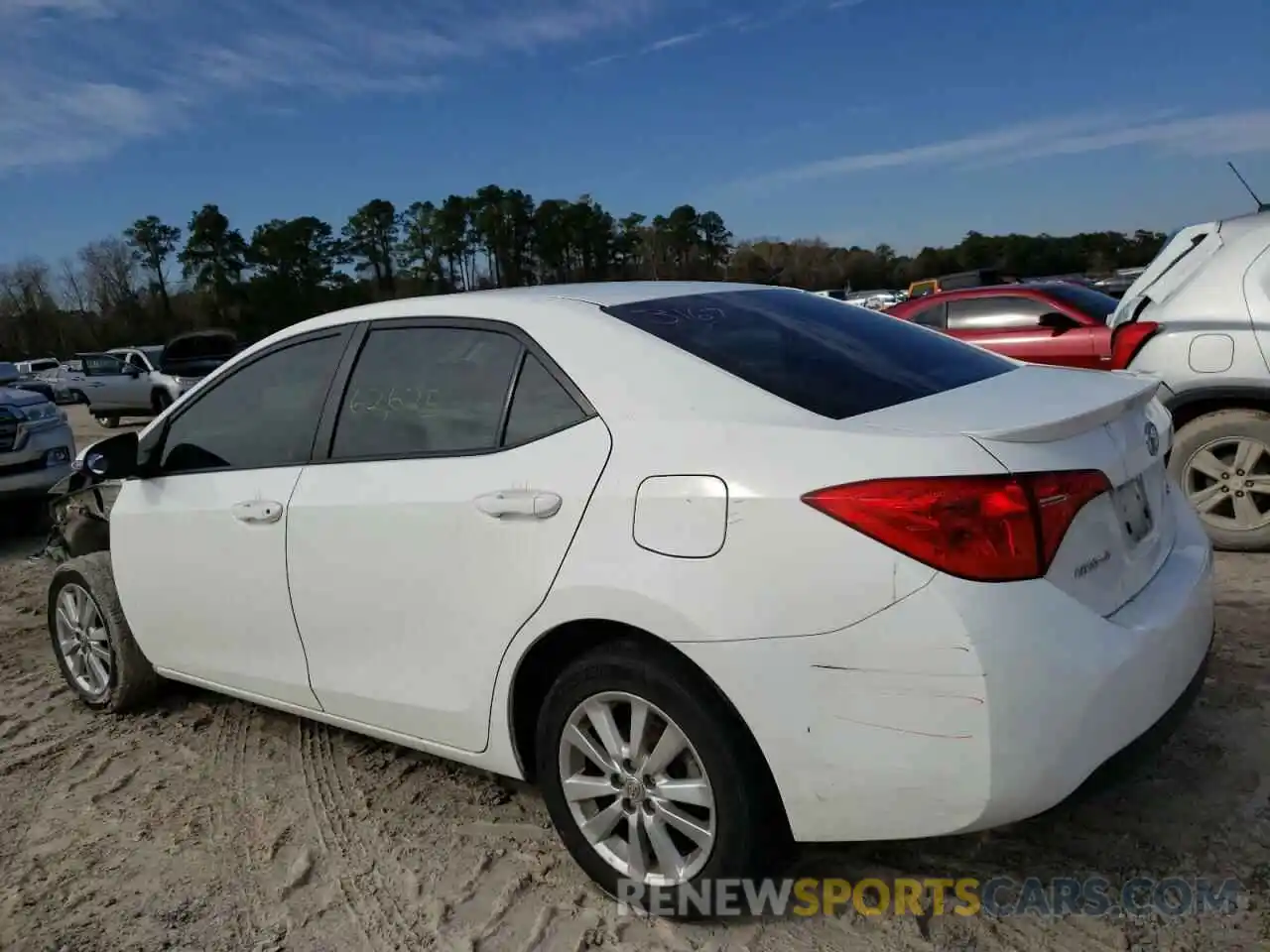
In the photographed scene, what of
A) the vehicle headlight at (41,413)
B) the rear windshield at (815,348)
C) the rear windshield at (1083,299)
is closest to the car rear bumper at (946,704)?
the rear windshield at (815,348)

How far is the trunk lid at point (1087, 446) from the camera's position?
217 cm

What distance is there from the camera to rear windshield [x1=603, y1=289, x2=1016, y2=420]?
100 inches

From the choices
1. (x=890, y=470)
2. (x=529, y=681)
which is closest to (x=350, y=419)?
(x=529, y=681)

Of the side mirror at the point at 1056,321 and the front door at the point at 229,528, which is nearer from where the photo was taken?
the front door at the point at 229,528

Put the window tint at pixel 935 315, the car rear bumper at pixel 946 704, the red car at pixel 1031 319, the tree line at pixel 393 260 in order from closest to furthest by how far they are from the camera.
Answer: the car rear bumper at pixel 946 704, the red car at pixel 1031 319, the window tint at pixel 935 315, the tree line at pixel 393 260

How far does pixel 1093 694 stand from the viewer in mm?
2104

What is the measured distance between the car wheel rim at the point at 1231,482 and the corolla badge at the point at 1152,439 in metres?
3.01

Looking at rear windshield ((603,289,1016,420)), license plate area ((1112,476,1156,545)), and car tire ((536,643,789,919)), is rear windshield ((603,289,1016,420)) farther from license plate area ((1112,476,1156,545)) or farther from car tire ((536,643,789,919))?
car tire ((536,643,789,919))

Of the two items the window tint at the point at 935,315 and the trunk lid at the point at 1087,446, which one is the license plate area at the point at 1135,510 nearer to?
the trunk lid at the point at 1087,446

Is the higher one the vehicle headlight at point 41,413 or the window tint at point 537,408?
the window tint at point 537,408

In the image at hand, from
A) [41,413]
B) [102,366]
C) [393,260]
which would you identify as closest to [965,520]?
[41,413]

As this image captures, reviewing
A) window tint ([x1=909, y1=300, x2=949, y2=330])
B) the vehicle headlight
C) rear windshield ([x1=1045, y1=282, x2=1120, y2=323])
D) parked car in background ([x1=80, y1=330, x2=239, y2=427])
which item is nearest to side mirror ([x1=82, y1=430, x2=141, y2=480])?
the vehicle headlight

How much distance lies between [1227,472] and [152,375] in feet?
64.7

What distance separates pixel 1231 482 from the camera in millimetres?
5406
